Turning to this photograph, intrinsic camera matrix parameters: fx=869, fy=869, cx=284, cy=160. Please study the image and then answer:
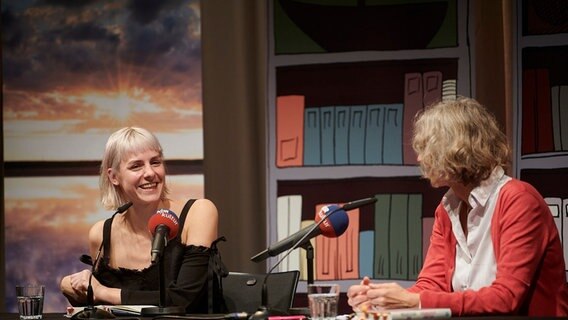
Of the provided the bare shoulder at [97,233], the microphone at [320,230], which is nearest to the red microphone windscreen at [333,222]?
the microphone at [320,230]

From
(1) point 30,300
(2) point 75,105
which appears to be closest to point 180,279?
(1) point 30,300

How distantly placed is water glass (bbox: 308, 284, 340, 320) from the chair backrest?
58cm

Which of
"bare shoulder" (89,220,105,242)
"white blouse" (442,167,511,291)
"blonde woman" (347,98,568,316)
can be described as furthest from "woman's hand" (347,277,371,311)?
"bare shoulder" (89,220,105,242)

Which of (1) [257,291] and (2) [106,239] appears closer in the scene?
(1) [257,291]

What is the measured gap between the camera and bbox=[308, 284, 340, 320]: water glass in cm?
245

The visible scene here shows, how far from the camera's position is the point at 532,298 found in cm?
270

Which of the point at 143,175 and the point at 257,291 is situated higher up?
the point at 143,175

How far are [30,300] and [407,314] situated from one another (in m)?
1.28

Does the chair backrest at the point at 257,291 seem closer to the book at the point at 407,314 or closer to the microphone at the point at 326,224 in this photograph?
the microphone at the point at 326,224

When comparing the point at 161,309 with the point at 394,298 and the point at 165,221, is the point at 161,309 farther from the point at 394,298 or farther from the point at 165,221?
the point at 394,298

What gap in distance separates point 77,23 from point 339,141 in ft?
5.65

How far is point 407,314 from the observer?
2311mm

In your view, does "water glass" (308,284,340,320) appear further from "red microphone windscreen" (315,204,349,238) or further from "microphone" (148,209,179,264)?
"microphone" (148,209,179,264)

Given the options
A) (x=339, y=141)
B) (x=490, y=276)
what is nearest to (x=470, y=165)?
(x=490, y=276)
